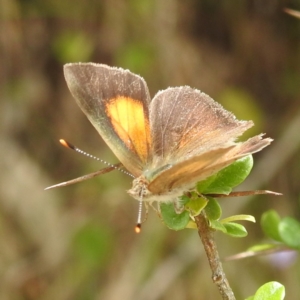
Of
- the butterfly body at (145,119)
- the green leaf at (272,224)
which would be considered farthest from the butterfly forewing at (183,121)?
the green leaf at (272,224)

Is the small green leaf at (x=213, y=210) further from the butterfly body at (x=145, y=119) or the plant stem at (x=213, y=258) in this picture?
the butterfly body at (x=145, y=119)

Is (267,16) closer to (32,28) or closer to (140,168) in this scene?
(32,28)

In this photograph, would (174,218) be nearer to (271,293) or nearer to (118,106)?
(271,293)

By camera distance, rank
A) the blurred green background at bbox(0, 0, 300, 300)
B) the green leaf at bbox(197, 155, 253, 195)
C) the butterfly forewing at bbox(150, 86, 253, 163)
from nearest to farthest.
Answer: the green leaf at bbox(197, 155, 253, 195) → the butterfly forewing at bbox(150, 86, 253, 163) → the blurred green background at bbox(0, 0, 300, 300)

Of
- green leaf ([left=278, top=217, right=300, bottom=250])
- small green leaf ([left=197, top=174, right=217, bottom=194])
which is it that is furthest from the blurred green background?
small green leaf ([left=197, top=174, right=217, bottom=194])

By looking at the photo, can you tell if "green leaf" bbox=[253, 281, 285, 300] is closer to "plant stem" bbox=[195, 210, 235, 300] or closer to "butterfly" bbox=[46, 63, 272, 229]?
"plant stem" bbox=[195, 210, 235, 300]
